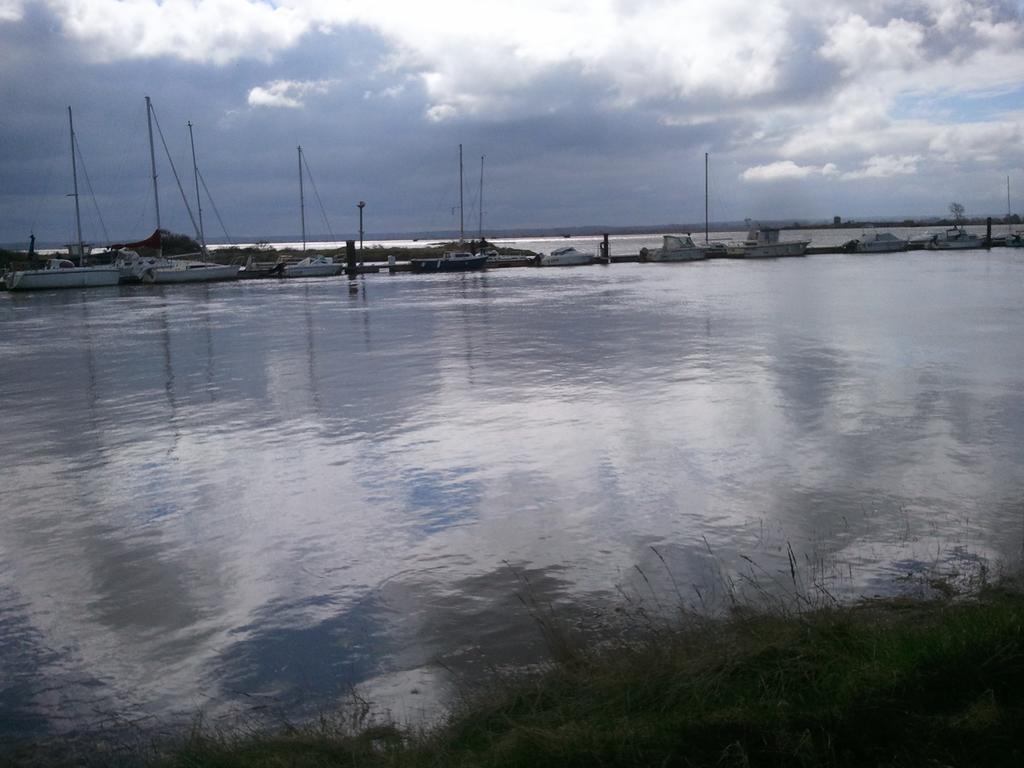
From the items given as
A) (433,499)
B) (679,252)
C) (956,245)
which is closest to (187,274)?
(679,252)

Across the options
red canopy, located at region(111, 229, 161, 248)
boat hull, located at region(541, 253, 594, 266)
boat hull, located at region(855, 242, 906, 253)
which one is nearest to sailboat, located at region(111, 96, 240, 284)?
red canopy, located at region(111, 229, 161, 248)

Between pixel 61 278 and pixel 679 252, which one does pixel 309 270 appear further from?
pixel 679 252

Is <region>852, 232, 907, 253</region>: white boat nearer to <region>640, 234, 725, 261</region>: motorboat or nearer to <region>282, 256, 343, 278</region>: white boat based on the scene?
<region>640, 234, 725, 261</region>: motorboat

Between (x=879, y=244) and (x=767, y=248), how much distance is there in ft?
35.1

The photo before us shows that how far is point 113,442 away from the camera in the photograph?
1280 cm

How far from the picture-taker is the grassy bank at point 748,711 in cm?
421

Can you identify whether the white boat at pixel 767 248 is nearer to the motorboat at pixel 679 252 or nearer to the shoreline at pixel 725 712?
the motorboat at pixel 679 252

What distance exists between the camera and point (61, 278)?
187ft

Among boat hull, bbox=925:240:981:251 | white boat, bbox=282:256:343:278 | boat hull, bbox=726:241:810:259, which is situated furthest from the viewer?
boat hull, bbox=925:240:981:251

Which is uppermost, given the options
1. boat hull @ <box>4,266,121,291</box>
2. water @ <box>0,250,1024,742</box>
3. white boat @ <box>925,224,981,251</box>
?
white boat @ <box>925,224,981,251</box>

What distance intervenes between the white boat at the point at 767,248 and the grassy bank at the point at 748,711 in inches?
2864

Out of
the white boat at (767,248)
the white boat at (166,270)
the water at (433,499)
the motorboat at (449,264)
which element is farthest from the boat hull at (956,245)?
the water at (433,499)

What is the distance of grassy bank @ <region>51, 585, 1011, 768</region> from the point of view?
4211mm

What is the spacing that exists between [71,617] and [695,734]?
5033mm
